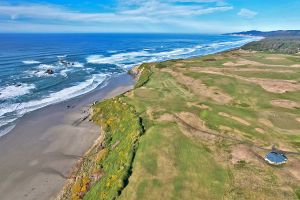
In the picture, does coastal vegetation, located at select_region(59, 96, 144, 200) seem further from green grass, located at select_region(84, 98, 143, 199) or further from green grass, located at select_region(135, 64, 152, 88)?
green grass, located at select_region(135, 64, 152, 88)

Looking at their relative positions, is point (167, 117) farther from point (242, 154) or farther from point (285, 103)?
point (285, 103)

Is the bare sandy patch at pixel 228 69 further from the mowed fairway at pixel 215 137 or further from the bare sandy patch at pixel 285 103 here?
the bare sandy patch at pixel 285 103

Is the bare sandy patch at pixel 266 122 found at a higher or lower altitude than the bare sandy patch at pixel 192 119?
lower

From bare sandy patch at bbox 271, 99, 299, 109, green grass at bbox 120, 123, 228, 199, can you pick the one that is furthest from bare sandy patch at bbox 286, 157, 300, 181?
bare sandy patch at bbox 271, 99, 299, 109

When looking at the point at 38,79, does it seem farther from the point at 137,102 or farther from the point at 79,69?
the point at 137,102

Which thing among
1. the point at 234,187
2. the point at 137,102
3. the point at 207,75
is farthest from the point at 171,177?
the point at 207,75

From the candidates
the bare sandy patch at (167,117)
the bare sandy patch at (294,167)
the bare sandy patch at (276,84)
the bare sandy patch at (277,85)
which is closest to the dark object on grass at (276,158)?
the bare sandy patch at (294,167)

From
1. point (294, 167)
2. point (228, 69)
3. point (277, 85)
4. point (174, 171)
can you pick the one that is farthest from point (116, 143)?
point (228, 69)
